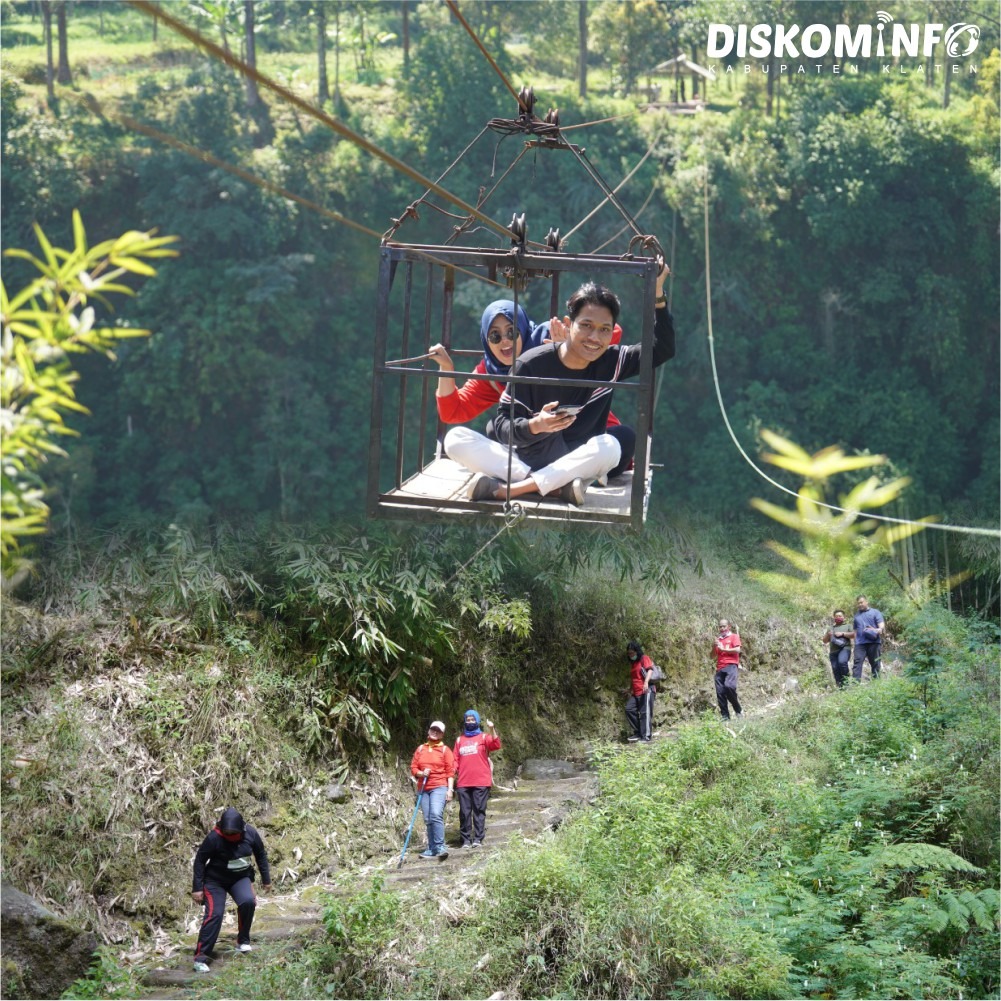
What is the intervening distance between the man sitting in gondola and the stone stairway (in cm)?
276

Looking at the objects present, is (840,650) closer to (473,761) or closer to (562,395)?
(473,761)

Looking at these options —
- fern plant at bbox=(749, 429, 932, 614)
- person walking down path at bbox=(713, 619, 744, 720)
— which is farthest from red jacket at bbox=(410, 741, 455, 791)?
fern plant at bbox=(749, 429, 932, 614)

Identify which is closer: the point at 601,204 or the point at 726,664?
the point at 601,204

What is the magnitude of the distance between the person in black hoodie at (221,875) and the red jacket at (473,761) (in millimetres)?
1478

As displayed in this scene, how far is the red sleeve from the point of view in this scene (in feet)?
17.1

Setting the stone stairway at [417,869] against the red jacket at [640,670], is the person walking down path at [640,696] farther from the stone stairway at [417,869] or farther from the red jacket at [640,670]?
the stone stairway at [417,869]

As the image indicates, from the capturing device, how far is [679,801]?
8.19 meters

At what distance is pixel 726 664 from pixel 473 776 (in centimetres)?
275

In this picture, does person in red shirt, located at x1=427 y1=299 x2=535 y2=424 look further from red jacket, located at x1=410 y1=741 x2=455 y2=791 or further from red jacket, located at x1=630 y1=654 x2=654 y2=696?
red jacket, located at x1=630 y1=654 x2=654 y2=696

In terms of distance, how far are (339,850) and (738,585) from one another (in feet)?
20.9

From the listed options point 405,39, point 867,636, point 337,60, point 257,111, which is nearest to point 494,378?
point 867,636

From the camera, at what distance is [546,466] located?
199 inches

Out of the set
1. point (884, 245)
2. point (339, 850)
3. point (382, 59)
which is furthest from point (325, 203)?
point (339, 850)

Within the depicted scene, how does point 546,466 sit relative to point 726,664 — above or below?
above
